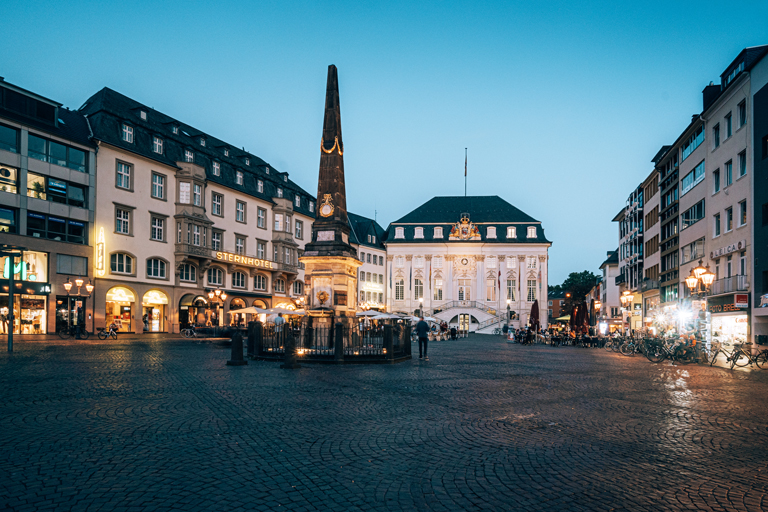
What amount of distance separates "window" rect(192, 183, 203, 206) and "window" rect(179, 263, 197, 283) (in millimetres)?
A: 4987

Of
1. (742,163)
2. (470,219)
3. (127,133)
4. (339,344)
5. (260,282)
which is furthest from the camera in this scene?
(470,219)

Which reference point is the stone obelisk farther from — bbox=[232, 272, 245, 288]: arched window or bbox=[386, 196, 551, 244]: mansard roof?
bbox=[386, 196, 551, 244]: mansard roof

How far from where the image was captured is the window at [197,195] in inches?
1903

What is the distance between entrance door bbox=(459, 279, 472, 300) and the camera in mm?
85938

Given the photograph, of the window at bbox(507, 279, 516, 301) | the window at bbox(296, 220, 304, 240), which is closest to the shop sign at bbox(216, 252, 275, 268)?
the window at bbox(296, 220, 304, 240)

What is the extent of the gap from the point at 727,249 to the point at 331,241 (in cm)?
2277

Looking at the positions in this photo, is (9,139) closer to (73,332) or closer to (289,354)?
(73,332)

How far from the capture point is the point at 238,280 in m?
54.2

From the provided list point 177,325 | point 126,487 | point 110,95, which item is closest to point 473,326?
point 177,325

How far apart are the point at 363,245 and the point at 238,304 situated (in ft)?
100

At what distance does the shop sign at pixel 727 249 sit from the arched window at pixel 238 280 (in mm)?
36742

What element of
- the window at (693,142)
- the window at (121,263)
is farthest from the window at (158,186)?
the window at (693,142)

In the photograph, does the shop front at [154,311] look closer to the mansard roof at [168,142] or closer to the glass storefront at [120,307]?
the glass storefront at [120,307]

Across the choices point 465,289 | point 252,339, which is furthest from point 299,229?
point 252,339
